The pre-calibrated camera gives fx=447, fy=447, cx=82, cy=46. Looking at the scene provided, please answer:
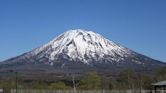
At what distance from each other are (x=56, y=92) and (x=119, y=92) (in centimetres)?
804

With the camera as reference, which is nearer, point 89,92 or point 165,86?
point 165,86

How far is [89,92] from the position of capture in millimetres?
57750

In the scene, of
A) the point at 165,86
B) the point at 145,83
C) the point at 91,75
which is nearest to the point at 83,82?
the point at 91,75

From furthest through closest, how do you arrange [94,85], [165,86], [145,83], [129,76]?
1. [129,76]
2. [145,83]
3. [94,85]
4. [165,86]

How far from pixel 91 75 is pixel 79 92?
2571cm

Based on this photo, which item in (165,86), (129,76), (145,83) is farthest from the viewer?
(129,76)

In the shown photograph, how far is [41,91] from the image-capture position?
56312 millimetres

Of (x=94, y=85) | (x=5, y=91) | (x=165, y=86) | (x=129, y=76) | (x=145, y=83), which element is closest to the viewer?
(x=165, y=86)

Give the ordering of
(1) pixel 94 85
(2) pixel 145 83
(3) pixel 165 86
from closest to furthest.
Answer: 1. (3) pixel 165 86
2. (1) pixel 94 85
3. (2) pixel 145 83

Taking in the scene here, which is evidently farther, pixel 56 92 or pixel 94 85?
pixel 94 85

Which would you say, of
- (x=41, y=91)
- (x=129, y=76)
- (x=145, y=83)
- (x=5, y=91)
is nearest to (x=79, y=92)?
(x=41, y=91)

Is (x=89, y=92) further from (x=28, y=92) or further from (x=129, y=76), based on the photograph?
(x=129, y=76)

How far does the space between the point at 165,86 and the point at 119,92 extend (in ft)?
26.0

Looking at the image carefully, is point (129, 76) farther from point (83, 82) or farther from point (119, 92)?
point (119, 92)
